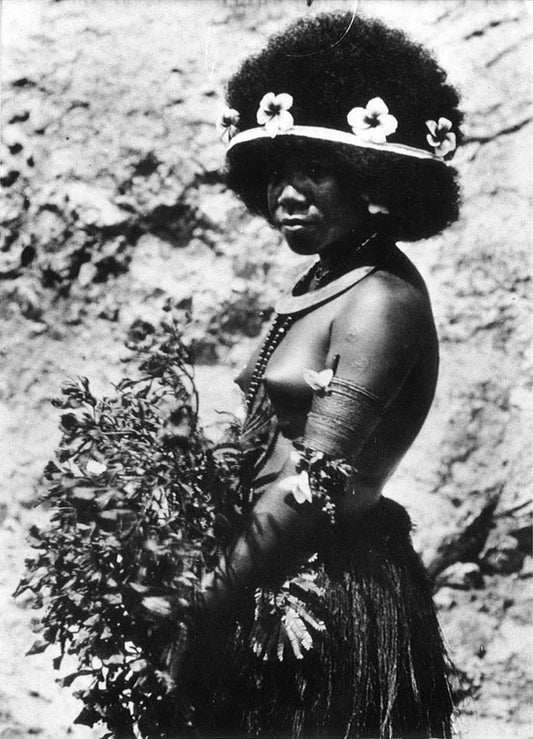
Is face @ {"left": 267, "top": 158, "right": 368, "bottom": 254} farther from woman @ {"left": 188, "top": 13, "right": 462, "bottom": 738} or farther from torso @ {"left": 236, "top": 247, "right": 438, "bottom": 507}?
torso @ {"left": 236, "top": 247, "right": 438, "bottom": 507}

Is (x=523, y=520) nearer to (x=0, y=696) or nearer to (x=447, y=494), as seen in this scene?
(x=447, y=494)

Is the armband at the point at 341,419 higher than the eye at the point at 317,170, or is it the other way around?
the eye at the point at 317,170

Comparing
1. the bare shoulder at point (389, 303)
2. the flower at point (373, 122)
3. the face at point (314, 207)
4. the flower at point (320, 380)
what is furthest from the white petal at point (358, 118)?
the flower at point (320, 380)

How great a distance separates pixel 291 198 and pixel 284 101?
0.82 feet

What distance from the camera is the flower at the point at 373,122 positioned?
240 cm

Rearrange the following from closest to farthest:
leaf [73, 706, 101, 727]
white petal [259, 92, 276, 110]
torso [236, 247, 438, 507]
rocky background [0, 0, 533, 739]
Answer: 1. leaf [73, 706, 101, 727]
2. torso [236, 247, 438, 507]
3. white petal [259, 92, 276, 110]
4. rocky background [0, 0, 533, 739]

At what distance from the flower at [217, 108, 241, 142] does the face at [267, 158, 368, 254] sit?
0.98 ft

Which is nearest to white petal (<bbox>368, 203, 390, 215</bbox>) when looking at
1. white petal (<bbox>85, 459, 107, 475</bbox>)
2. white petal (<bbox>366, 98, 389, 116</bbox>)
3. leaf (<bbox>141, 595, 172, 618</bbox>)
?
white petal (<bbox>366, 98, 389, 116</bbox>)

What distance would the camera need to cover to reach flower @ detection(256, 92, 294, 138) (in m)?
2.46

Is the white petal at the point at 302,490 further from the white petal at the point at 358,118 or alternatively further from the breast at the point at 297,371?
the white petal at the point at 358,118

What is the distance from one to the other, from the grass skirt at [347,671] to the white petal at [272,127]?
1008mm

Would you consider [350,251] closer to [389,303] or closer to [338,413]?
[389,303]

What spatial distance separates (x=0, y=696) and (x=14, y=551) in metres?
0.79

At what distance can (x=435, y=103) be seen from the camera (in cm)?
255
